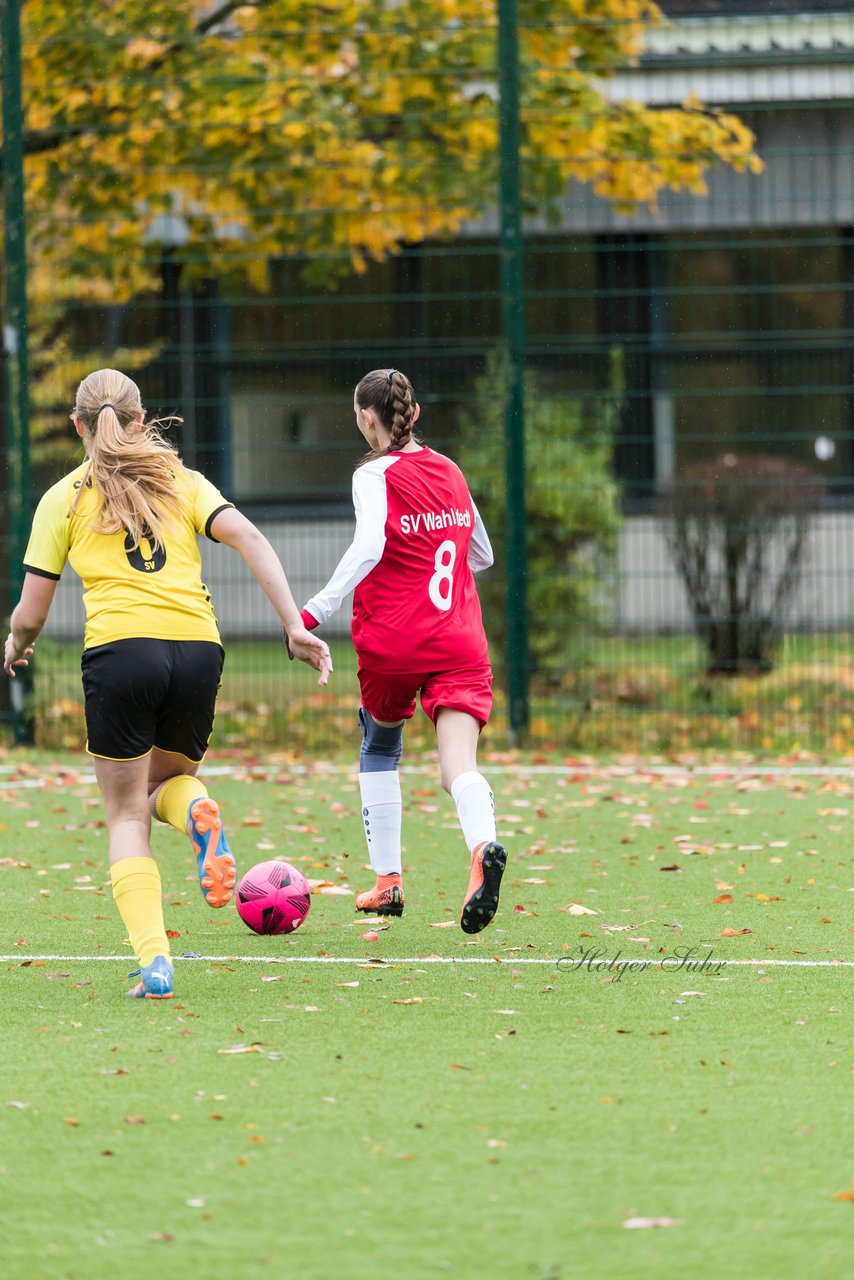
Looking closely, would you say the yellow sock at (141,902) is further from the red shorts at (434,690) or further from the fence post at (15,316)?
the fence post at (15,316)

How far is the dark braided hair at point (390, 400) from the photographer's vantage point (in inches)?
246

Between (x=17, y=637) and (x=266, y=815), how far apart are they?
3702 millimetres

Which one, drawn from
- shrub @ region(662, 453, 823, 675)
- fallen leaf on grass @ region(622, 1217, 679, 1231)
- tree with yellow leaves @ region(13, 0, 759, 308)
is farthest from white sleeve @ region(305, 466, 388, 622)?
shrub @ region(662, 453, 823, 675)

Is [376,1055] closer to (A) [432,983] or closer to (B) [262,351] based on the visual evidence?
(A) [432,983]

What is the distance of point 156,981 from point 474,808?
3.86 ft

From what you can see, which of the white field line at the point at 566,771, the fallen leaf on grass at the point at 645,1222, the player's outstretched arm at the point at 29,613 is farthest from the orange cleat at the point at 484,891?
the white field line at the point at 566,771

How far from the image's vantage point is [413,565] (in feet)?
20.6

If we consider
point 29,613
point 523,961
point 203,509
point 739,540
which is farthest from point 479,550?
point 739,540

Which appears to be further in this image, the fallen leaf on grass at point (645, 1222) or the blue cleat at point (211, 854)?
the blue cleat at point (211, 854)

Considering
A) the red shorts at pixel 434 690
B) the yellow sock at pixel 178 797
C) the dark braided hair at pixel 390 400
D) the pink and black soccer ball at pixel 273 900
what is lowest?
the pink and black soccer ball at pixel 273 900

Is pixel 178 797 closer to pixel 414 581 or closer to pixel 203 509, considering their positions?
pixel 203 509

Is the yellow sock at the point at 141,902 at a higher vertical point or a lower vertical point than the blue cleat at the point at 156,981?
higher

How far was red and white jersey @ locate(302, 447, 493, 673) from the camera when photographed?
20.4 feet

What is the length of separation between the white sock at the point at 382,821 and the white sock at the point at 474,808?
551 mm
